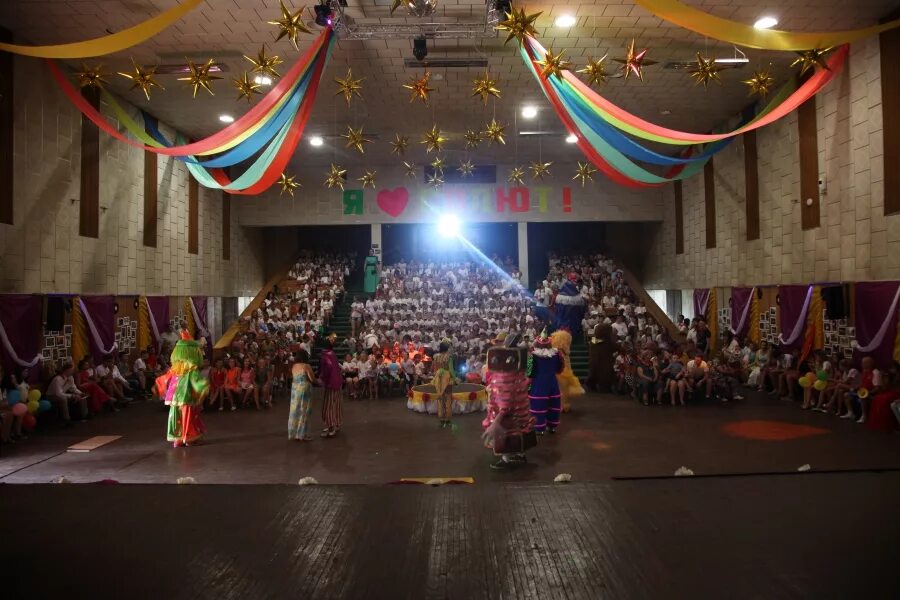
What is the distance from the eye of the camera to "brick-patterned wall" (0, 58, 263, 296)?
746cm

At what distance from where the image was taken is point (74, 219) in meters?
8.49

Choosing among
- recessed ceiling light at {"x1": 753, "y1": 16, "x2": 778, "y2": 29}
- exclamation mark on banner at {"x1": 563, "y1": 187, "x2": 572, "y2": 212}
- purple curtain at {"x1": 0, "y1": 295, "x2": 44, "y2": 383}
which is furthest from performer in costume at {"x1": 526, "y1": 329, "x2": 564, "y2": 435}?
exclamation mark on banner at {"x1": 563, "y1": 187, "x2": 572, "y2": 212}

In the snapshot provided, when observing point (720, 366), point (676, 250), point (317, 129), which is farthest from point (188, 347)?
point (676, 250)

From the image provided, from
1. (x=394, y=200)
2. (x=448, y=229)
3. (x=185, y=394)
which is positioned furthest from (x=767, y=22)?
(x=448, y=229)

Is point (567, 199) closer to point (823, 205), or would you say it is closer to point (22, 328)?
point (823, 205)

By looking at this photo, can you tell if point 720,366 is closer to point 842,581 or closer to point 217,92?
point 842,581

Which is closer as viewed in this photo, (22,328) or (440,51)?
(22,328)

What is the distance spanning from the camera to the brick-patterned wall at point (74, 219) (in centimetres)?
746

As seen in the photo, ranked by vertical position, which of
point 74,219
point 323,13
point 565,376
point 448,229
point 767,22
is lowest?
point 565,376

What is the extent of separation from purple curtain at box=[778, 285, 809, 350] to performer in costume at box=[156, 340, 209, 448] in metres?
9.09

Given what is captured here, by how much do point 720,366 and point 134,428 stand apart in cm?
887

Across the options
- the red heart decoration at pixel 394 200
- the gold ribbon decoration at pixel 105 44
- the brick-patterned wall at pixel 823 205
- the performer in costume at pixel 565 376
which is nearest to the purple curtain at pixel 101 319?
the gold ribbon decoration at pixel 105 44

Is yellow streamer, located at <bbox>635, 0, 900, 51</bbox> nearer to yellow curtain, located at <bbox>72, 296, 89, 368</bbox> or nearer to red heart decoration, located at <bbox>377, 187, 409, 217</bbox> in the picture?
yellow curtain, located at <bbox>72, 296, 89, 368</bbox>

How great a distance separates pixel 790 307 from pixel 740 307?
5.15ft
